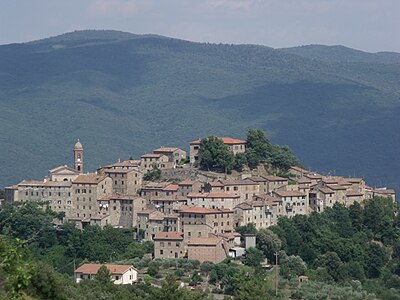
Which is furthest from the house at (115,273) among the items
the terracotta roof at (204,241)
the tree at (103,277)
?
the terracotta roof at (204,241)

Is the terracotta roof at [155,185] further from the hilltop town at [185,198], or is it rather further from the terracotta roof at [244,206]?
the terracotta roof at [244,206]

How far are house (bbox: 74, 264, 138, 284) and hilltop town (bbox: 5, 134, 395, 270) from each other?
14.3 ft

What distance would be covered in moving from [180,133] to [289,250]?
417 feet

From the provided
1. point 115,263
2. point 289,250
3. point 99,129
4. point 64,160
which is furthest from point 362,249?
point 99,129

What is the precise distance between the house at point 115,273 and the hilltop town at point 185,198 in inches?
172

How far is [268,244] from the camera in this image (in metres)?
67.6

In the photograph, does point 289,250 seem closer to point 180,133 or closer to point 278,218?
point 278,218

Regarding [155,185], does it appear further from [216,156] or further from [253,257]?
[253,257]

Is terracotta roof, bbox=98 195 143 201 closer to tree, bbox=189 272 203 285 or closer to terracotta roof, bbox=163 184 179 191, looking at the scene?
terracotta roof, bbox=163 184 179 191

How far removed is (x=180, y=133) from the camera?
196125 millimetres

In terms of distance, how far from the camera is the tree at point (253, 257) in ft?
217

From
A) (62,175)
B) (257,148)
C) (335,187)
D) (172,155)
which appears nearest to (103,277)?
(62,175)

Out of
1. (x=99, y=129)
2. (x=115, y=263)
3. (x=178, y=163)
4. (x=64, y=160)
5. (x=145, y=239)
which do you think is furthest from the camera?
(x=99, y=129)

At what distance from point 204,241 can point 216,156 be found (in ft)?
35.3
